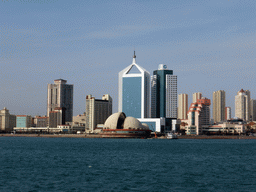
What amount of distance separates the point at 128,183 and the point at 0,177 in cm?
1529

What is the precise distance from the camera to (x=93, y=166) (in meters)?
54.4

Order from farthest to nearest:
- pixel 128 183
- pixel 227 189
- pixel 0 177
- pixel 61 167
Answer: pixel 61 167
pixel 0 177
pixel 128 183
pixel 227 189

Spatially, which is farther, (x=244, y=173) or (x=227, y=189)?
(x=244, y=173)

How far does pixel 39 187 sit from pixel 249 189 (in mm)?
20778

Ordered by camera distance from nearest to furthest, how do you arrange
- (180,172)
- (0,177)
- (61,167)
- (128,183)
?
(128,183) → (0,177) → (180,172) → (61,167)

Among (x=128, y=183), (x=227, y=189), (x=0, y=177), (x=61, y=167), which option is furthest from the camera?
(x=61, y=167)

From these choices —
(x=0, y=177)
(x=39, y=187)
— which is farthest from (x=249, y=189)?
(x=0, y=177)

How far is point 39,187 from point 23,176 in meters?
8.08

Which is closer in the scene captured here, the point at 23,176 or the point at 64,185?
the point at 64,185

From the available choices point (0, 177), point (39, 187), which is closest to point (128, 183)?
point (39, 187)

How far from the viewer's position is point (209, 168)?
2095 inches

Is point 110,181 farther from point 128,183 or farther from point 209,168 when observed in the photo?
point 209,168

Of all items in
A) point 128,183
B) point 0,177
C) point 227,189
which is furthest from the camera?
point 0,177

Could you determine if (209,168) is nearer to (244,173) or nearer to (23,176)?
(244,173)
